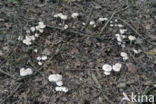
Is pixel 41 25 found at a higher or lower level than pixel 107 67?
higher

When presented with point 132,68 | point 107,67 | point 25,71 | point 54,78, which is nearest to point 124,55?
point 132,68

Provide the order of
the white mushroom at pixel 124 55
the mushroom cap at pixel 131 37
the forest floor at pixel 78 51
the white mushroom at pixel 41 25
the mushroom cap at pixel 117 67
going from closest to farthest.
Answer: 1. the forest floor at pixel 78 51
2. the mushroom cap at pixel 117 67
3. the white mushroom at pixel 124 55
4. the mushroom cap at pixel 131 37
5. the white mushroom at pixel 41 25

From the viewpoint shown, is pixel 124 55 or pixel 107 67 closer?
pixel 107 67

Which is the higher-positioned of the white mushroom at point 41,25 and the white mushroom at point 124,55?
the white mushroom at point 41,25

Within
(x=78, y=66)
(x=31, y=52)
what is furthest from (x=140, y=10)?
(x=31, y=52)

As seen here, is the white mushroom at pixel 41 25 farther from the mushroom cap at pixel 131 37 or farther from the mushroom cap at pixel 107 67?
the mushroom cap at pixel 131 37

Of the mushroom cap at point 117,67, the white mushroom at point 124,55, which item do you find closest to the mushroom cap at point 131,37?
the white mushroom at point 124,55

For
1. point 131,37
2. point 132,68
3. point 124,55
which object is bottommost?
point 132,68

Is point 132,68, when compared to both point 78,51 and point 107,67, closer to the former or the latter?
point 107,67

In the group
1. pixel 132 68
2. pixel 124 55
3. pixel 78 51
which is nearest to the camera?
pixel 132 68
